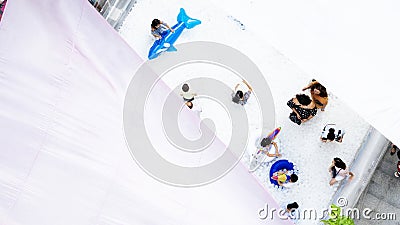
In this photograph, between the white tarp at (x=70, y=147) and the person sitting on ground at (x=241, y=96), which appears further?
the person sitting on ground at (x=241, y=96)

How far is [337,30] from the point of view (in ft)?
13.6

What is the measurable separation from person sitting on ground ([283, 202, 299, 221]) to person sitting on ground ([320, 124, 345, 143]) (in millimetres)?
720

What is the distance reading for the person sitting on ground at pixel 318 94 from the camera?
564cm

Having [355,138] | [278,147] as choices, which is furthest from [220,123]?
[355,138]

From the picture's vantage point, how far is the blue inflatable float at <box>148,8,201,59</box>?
616 centimetres

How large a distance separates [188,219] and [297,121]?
195 cm

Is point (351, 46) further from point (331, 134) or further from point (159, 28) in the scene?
point (159, 28)

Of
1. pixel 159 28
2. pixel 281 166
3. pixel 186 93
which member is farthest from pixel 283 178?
pixel 159 28

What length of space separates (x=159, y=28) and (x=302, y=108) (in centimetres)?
172

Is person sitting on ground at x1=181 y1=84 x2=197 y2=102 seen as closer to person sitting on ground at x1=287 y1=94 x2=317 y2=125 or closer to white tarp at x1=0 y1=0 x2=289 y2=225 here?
person sitting on ground at x1=287 y1=94 x2=317 y2=125

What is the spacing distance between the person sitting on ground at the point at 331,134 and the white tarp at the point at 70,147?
4.32 feet

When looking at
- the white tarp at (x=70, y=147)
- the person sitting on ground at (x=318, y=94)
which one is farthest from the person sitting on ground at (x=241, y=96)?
the white tarp at (x=70, y=147)

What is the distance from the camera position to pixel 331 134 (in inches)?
220

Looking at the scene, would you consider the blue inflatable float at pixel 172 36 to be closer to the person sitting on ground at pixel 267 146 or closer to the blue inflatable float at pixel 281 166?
the person sitting on ground at pixel 267 146
